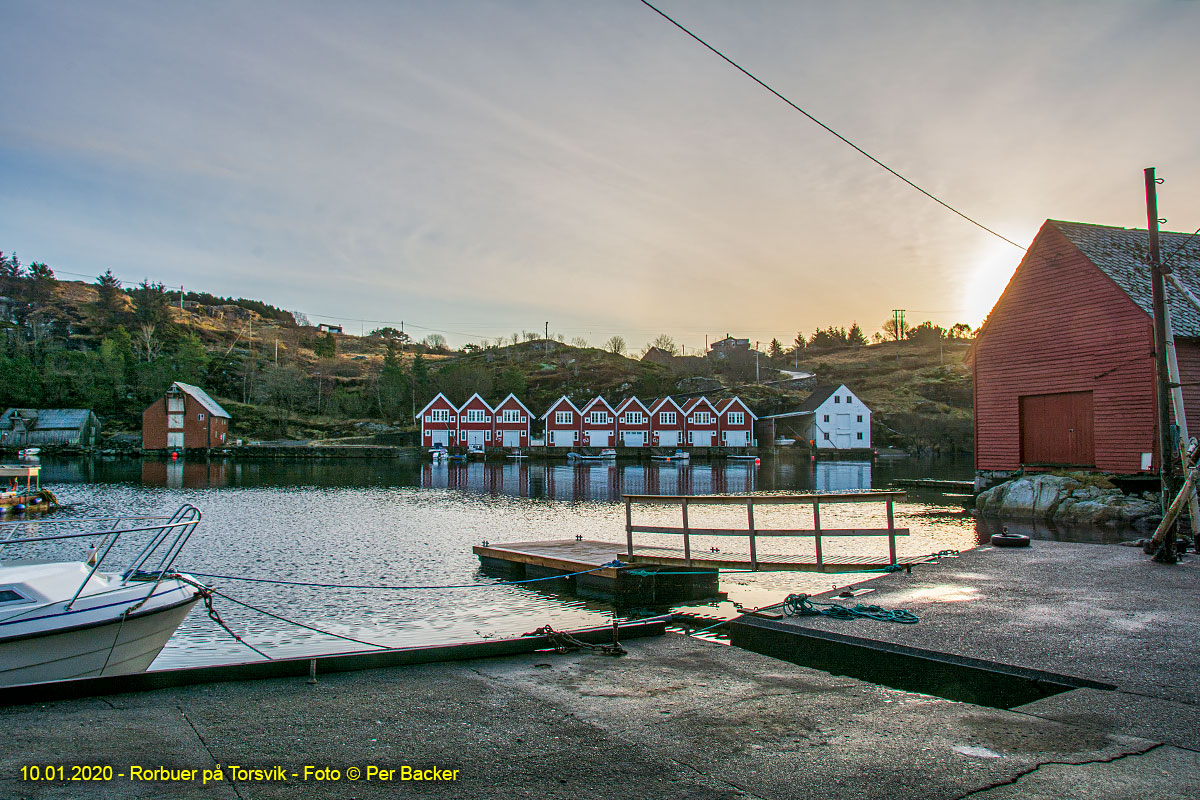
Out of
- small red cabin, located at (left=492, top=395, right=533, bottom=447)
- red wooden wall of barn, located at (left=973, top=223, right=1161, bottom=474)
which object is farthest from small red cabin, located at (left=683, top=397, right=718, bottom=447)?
red wooden wall of barn, located at (left=973, top=223, right=1161, bottom=474)

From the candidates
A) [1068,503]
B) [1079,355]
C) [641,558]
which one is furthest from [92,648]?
[1079,355]

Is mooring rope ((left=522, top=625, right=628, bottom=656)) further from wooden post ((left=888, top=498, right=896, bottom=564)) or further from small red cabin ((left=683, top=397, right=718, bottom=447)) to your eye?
small red cabin ((left=683, top=397, right=718, bottom=447))

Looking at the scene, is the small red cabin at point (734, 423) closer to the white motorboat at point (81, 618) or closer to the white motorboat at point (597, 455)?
the white motorboat at point (597, 455)

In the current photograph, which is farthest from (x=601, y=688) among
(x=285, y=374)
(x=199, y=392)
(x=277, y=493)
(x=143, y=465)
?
(x=285, y=374)

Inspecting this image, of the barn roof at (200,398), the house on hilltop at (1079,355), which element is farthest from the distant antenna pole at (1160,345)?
the barn roof at (200,398)

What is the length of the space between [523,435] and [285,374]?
155 feet

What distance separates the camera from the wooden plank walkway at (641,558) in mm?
13688

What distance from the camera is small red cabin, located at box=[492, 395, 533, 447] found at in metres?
101

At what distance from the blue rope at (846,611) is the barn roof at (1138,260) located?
24575 millimetres

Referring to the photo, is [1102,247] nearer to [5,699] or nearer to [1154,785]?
[1154,785]

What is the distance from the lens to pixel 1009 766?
17.4ft

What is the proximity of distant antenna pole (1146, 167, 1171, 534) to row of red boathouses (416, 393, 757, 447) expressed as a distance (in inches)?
3308

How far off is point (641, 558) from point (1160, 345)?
13.8m

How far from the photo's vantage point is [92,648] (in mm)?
9320
